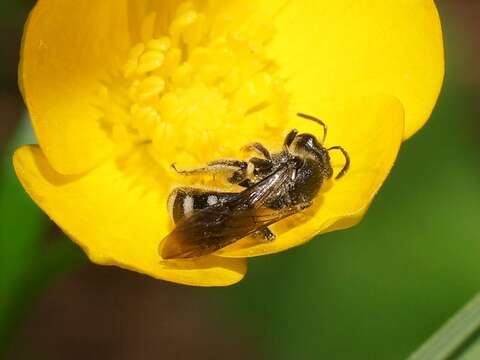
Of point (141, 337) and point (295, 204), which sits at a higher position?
point (295, 204)

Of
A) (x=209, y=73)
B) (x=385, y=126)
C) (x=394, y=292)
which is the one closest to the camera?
(x=385, y=126)

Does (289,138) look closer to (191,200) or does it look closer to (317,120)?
(317,120)

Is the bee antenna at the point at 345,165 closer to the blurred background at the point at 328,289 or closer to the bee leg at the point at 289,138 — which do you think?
the bee leg at the point at 289,138

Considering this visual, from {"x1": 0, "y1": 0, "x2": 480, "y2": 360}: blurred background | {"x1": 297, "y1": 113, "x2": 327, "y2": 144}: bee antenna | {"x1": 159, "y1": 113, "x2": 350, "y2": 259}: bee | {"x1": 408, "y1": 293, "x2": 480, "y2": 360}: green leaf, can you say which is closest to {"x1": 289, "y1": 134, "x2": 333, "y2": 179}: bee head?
{"x1": 159, "y1": 113, "x2": 350, "y2": 259}: bee

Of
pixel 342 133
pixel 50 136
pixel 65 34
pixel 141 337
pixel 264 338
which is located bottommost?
pixel 141 337

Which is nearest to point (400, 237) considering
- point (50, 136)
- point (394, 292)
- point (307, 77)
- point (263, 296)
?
point (394, 292)

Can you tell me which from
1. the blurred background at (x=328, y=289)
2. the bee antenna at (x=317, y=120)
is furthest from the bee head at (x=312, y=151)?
the blurred background at (x=328, y=289)

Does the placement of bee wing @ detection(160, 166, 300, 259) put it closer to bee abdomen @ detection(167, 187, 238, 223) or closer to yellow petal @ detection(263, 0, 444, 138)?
bee abdomen @ detection(167, 187, 238, 223)

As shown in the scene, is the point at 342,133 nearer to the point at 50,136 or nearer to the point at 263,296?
the point at 50,136

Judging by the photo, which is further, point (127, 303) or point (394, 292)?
point (127, 303)
